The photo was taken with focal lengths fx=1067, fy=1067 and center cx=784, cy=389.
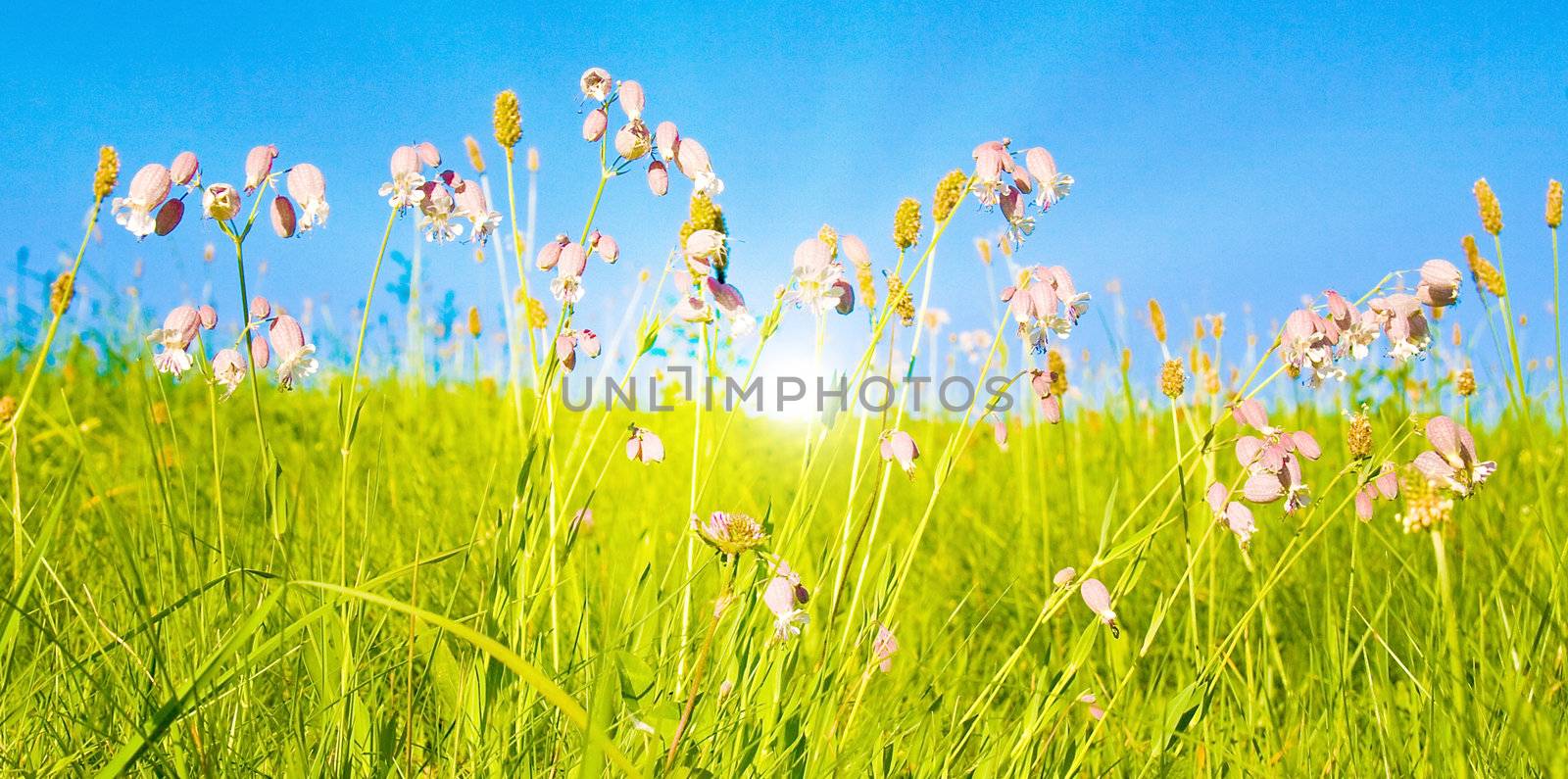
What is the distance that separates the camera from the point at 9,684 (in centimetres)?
194

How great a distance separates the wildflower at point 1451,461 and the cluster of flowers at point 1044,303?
A: 0.63 meters

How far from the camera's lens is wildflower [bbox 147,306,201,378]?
5.48 ft

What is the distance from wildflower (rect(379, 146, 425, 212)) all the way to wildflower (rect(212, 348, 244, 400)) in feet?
1.20

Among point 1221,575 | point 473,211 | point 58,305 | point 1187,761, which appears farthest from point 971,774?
point 58,305

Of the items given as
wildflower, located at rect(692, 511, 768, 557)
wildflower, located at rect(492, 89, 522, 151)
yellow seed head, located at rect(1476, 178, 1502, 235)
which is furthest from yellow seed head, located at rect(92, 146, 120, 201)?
yellow seed head, located at rect(1476, 178, 1502, 235)

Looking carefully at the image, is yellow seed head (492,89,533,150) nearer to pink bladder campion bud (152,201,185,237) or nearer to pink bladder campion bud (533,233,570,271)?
pink bladder campion bud (533,233,570,271)

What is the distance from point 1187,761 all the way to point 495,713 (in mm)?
1354

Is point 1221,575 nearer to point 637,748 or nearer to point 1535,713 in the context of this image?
point 1535,713

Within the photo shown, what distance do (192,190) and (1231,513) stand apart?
1811 millimetres

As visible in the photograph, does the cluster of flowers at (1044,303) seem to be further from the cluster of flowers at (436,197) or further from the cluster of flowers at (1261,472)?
the cluster of flowers at (436,197)

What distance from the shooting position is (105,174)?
5.88ft

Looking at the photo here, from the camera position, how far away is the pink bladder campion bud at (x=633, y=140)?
1.83 metres

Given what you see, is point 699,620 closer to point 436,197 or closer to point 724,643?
point 724,643

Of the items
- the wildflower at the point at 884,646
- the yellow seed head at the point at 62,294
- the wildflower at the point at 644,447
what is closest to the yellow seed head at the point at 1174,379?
the wildflower at the point at 884,646
